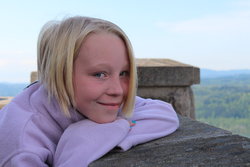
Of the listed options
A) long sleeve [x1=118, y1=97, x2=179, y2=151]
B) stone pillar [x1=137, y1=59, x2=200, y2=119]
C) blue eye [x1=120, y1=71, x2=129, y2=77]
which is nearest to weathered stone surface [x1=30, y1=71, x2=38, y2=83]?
stone pillar [x1=137, y1=59, x2=200, y2=119]

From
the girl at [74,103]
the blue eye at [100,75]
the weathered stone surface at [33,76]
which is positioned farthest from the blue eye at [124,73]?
the weathered stone surface at [33,76]

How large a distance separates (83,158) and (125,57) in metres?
0.47

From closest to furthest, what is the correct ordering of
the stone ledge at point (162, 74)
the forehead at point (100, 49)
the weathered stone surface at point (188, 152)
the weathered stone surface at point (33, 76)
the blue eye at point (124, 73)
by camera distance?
the weathered stone surface at point (188, 152)
the forehead at point (100, 49)
the blue eye at point (124, 73)
the stone ledge at point (162, 74)
the weathered stone surface at point (33, 76)

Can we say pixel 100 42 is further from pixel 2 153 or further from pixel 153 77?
pixel 153 77

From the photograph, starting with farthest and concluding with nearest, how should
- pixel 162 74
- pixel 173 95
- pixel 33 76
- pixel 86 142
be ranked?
1. pixel 33 76
2. pixel 173 95
3. pixel 162 74
4. pixel 86 142

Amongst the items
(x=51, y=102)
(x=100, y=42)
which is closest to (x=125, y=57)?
(x=100, y=42)

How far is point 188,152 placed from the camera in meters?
1.26

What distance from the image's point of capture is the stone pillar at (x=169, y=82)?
3.15 meters

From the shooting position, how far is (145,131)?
4.69ft

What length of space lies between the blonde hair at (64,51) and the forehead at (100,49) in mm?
23

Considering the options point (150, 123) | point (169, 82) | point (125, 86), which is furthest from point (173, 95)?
point (125, 86)

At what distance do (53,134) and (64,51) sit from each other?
0.37 metres

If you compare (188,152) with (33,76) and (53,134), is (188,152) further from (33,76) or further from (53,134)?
(33,76)

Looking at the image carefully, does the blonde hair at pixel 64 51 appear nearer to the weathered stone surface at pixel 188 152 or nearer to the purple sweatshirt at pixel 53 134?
the purple sweatshirt at pixel 53 134
